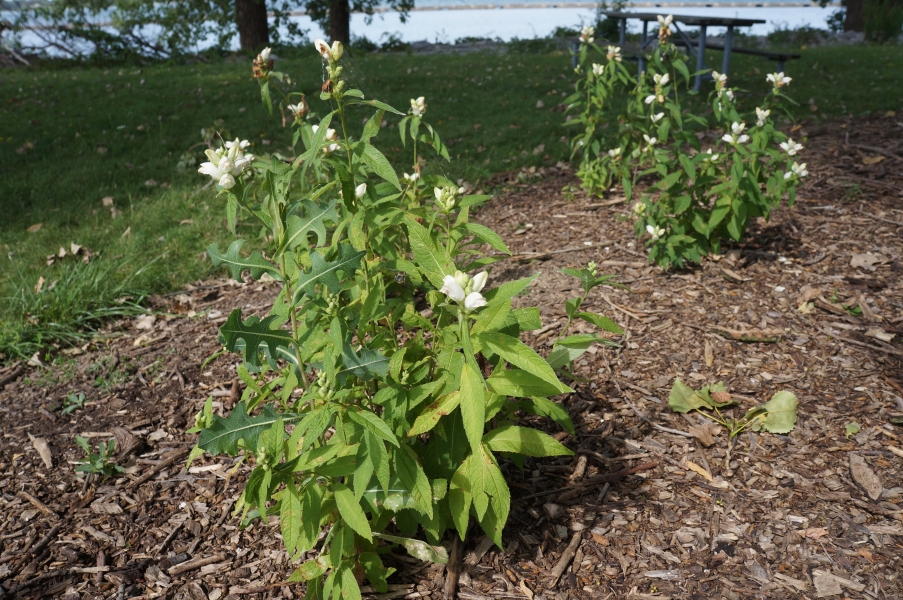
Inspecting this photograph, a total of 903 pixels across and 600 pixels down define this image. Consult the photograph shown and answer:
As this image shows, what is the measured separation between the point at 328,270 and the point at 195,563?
121 centimetres

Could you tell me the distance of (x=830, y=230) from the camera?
13.3 feet

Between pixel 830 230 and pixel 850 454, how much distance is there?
2054 mm

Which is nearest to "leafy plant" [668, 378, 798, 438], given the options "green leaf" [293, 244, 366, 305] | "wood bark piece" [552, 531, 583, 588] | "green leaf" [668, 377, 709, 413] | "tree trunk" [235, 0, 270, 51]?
"green leaf" [668, 377, 709, 413]

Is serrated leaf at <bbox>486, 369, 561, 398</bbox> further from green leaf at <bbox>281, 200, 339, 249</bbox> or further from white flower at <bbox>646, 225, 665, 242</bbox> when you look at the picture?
white flower at <bbox>646, 225, 665, 242</bbox>

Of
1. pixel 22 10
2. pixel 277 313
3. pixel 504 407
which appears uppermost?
pixel 22 10

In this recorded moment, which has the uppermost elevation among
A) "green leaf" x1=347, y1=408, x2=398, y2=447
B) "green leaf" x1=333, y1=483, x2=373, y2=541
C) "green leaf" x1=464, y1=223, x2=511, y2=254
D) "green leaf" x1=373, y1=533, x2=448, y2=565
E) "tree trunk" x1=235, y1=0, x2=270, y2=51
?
"tree trunk" x1=235, y1=0, x2=270, y2=51

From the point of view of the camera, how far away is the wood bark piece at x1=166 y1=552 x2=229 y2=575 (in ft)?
7.21

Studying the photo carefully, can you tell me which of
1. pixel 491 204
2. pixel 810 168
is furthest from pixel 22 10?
pixel 810 168

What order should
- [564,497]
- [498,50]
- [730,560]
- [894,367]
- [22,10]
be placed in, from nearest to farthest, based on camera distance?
[730,560]
[564,497]
[894,367]
[498,50]
[22,10]

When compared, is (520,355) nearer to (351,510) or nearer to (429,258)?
(429,258)

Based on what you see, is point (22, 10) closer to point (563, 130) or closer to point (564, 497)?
point (563, 130)

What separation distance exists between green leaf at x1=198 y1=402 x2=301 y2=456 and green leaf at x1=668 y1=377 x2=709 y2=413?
5.24ft

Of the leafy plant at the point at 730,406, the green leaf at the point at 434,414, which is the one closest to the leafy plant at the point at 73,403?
the green leaf at the point at 434,414

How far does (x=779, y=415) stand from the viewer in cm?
257
